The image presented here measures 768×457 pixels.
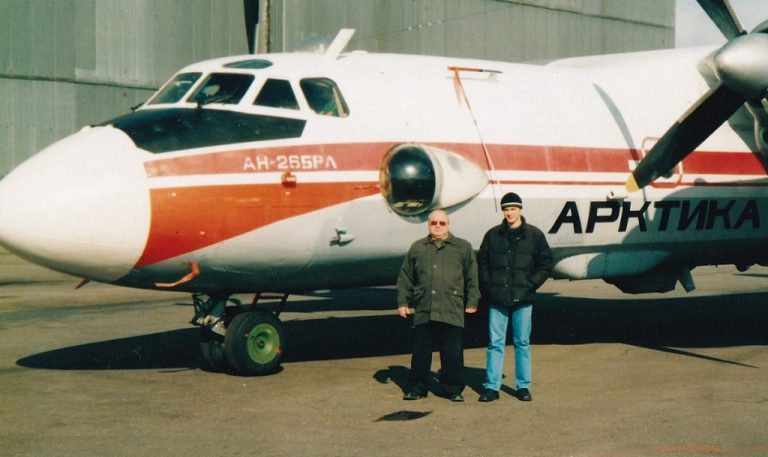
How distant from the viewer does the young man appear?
10.2 meters

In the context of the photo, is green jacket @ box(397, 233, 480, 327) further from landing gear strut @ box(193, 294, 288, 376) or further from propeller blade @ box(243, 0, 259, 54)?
propeller blade @ box(243, 0, 259, 54)

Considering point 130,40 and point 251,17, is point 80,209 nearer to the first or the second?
point 130,40

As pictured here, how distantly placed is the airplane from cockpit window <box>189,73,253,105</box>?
0.03m

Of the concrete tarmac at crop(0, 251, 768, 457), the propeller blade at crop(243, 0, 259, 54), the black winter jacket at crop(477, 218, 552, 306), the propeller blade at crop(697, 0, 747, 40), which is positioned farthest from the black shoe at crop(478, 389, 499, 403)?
the propeller blade at crop(243, 0, 259, 54)

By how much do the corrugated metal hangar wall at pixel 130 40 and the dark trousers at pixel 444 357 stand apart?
63.4ft

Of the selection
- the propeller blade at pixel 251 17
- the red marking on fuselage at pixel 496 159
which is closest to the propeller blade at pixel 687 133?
the red marking on fuselage at pixel 496 159

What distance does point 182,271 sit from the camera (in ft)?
34.9

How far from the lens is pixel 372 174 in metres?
11.5

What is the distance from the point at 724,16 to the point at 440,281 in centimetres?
627

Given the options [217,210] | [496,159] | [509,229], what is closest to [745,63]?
[496,159]

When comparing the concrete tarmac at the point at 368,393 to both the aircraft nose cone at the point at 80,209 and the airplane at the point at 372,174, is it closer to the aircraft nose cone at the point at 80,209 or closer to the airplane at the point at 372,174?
the airplane at the point at 372,174

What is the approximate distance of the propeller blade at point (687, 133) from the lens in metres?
12.7

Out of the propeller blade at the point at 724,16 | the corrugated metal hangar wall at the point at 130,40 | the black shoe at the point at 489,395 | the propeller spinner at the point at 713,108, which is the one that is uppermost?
the corrugated metal hangar wall at the point at 130,40

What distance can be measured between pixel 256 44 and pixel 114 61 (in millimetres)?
4476
